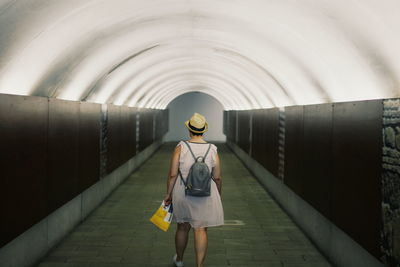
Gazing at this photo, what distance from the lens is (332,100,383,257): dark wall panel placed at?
5.17m

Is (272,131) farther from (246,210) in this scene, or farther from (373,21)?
(373,21)

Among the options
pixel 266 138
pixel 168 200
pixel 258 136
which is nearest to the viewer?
pixel 168 200

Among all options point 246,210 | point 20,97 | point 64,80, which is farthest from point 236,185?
point 20,97

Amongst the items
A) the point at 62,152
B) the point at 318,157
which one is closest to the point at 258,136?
the point at 318,157

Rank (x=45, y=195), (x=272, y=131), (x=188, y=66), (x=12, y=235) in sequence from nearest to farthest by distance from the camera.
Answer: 1. (x=12, y=235)
2. (x=45, y=195)
3. (x=272, y=131)
4. (x=188, y=66)

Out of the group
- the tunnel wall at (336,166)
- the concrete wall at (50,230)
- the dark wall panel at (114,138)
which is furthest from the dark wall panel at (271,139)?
the concrete wall at (50,230)

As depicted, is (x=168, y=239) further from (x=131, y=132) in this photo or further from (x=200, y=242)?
(x=131, y=132)

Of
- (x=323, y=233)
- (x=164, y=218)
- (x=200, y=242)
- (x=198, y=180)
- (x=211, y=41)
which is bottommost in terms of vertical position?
(x=323, y=233)

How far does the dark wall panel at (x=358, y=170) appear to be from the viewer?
517 cm

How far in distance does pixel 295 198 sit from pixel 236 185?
4.60 metres

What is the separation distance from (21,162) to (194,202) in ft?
6.47

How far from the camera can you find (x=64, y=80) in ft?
26.3

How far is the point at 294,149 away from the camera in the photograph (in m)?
9.48

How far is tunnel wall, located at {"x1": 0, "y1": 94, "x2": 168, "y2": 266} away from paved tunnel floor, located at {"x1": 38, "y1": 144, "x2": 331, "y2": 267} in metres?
0.65
